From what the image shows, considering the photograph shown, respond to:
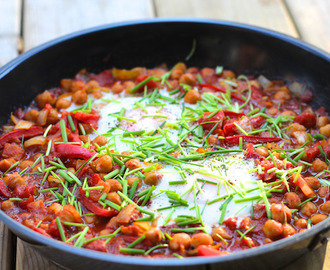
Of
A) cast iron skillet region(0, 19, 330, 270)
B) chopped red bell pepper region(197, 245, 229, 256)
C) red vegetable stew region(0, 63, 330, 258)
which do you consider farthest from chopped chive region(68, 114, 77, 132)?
chopped red bell pepper region(197, 245, 229, 256)

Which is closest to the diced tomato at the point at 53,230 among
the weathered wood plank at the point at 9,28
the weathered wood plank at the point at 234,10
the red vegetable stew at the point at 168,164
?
the red vegetable stew at the point at 168,164

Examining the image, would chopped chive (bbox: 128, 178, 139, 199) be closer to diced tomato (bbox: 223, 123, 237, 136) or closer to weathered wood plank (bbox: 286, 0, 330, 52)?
diced tomato (bbox: 223, 123, 237, 136)

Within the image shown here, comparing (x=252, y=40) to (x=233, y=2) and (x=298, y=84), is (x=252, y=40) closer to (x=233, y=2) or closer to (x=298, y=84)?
(x=298, y=84)

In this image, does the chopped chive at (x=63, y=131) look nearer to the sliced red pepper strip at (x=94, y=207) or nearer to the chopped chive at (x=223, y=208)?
the sliced red pepper strip at (x=94, y=207)

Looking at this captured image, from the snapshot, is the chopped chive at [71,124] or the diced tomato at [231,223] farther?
the chopped chive at [71,124]

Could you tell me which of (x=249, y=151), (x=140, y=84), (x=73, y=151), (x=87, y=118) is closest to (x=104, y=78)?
(x=140, y=84)

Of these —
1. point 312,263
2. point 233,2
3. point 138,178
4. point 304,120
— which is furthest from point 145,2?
point 312,263
